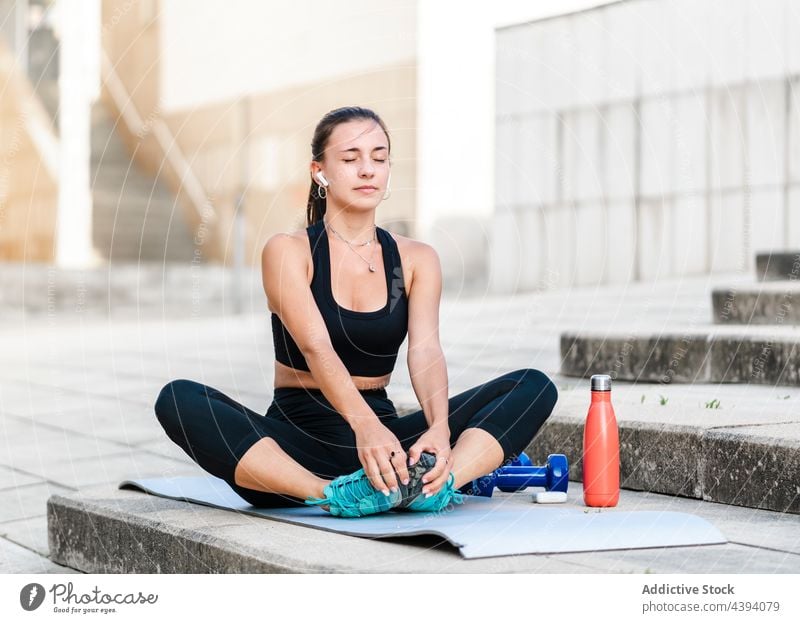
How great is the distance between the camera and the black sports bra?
277 centimetres

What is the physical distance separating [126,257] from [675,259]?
22.4 ft

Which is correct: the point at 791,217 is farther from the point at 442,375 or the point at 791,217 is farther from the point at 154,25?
the point at 154,25

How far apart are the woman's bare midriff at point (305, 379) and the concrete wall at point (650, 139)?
7690mm

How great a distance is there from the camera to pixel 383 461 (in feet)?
8.13

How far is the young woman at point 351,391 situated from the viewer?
8.46 ft

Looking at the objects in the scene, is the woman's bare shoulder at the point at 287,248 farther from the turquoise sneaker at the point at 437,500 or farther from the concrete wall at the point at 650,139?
the concrete wall at the point at 650,139

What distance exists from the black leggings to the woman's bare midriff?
16 mm

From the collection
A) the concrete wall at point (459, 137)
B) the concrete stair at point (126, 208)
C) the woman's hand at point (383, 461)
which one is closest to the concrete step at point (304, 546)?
the woman's hand at point (383, 461)

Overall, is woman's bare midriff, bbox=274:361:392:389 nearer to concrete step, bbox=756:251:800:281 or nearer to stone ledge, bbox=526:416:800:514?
stone ledge, bbox=526:416:800:514

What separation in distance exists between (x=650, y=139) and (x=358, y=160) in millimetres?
9015
